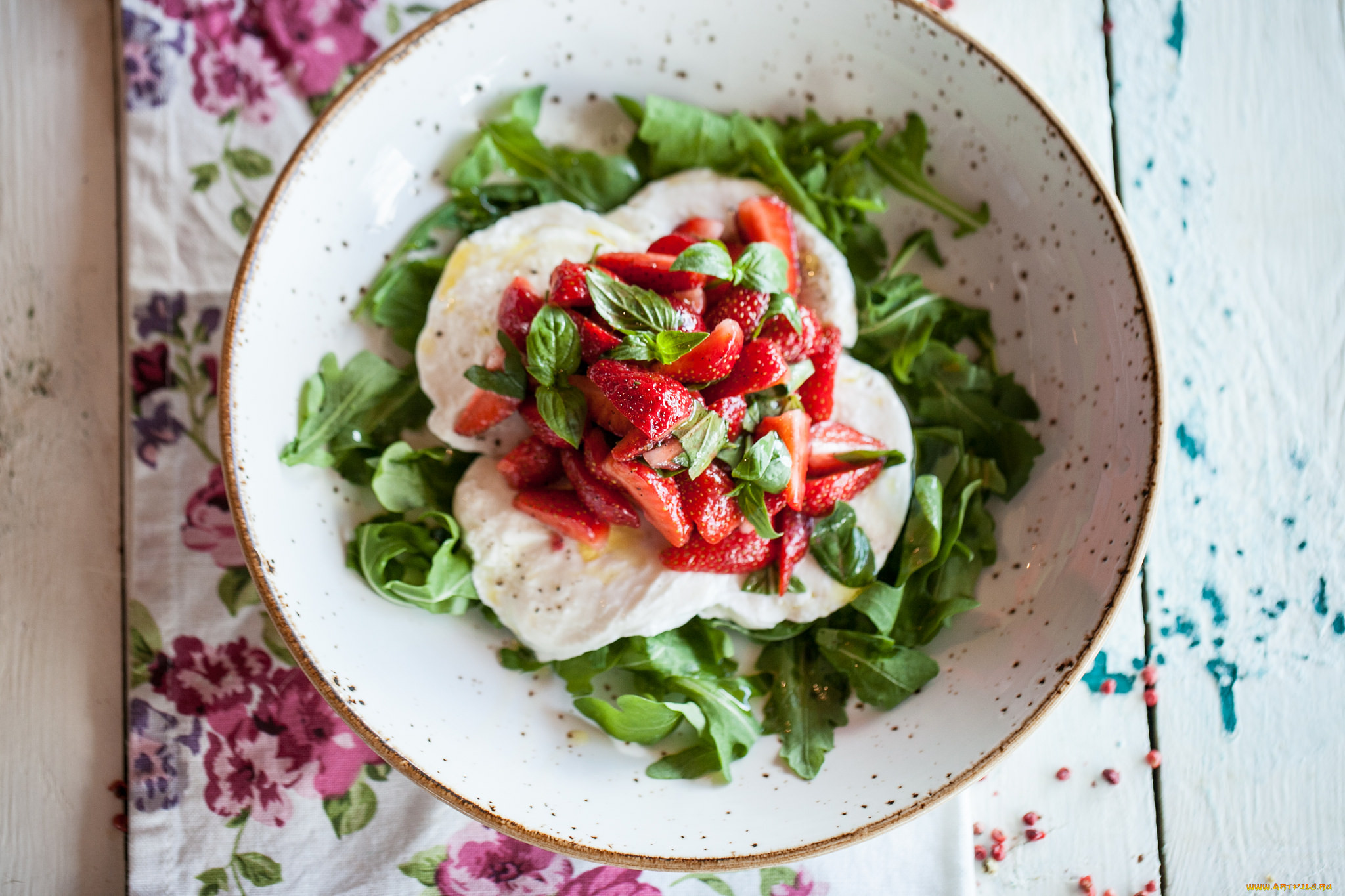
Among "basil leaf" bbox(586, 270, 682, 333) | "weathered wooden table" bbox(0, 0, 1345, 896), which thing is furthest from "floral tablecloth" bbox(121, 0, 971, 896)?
"basil leaf" bbox(586, 270, 682, 333)

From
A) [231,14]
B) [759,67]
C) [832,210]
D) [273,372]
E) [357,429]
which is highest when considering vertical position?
[231,14]

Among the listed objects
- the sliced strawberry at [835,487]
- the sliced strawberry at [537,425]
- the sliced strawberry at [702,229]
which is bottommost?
the sliced strawberry at [835,487]

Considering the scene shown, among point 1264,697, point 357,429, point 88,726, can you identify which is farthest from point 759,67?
point 88,726

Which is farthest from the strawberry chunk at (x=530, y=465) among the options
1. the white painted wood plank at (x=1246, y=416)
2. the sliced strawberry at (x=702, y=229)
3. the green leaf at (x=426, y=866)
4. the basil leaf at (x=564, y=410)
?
the white painted wood plank at (x=1246, y=416)

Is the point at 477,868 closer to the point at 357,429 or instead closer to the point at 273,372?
the point at 357,429

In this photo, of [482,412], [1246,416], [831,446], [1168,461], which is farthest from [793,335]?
[1246,416]

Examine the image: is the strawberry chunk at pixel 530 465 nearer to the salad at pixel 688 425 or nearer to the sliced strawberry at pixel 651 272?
the salad at pixel 688 425
